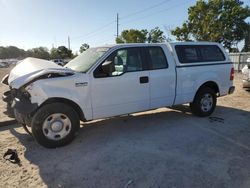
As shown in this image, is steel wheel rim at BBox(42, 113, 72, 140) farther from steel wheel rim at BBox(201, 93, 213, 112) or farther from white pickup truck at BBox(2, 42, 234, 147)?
steel wheel rim at BBox(201, 93, 213, 112)

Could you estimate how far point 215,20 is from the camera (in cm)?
3850

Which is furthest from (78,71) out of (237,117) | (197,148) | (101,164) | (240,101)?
(240,101)

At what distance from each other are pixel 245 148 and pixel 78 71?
3525 millimetres

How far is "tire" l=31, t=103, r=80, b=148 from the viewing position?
15.0 ft

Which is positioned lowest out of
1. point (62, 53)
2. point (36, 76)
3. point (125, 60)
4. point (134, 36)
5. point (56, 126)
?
point (56, 126)

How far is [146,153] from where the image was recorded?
14.7ft

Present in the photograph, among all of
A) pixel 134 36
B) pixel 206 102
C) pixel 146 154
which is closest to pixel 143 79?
pixel 146 154

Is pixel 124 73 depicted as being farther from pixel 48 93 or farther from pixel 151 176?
pixel 151 176

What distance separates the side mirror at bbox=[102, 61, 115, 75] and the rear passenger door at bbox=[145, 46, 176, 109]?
104 cm

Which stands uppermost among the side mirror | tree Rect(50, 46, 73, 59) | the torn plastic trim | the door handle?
→ tree Rect(50, 46, 73, 59)

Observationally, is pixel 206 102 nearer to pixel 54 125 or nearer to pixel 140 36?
pixel 54 125

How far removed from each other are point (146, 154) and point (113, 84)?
5.27ft

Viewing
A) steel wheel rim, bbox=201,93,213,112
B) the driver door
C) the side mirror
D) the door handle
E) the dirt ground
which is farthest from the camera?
steel wheel rim, bbox=201,93,213,112

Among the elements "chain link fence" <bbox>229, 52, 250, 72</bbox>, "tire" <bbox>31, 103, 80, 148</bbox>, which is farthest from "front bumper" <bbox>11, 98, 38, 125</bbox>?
"chain link fence" <bbox>229, 52, 250, 72</bbox>
